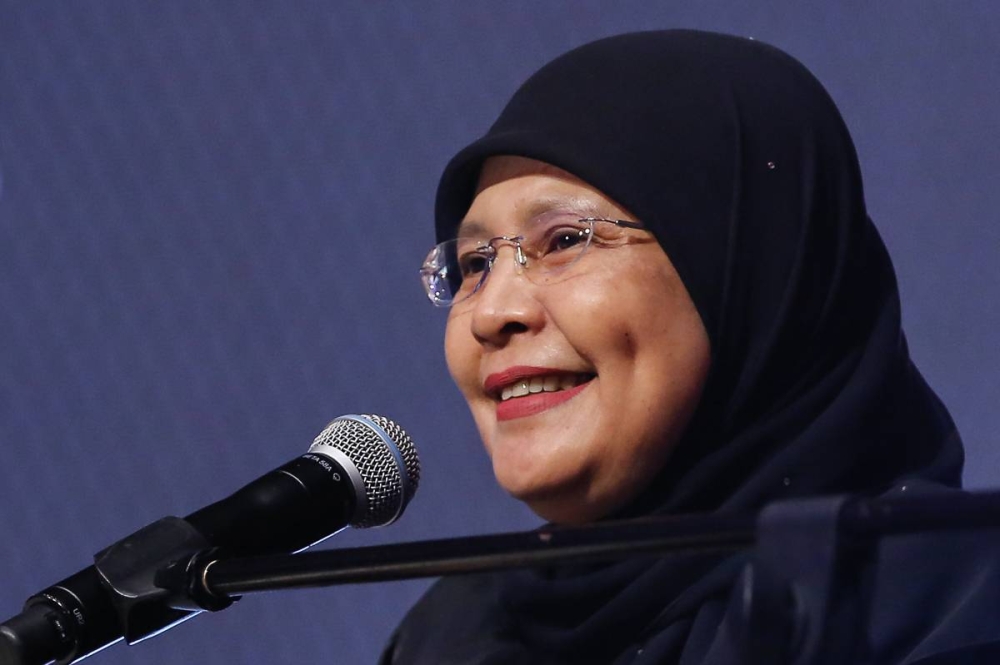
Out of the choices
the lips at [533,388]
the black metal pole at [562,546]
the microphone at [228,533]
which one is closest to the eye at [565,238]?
the lips at [533,388]

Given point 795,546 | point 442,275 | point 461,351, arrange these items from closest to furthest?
point 795,546
point 461,351
point 442,275

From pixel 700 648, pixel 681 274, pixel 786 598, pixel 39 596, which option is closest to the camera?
pixel 786 598

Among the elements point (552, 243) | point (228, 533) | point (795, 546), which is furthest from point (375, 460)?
point (795, 546)

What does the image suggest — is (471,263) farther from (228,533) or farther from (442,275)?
(228,533)

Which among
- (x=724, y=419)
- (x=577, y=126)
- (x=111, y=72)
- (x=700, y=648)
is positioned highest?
(x=111, y=72)

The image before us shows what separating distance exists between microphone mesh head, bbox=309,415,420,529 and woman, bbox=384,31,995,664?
0.11 m

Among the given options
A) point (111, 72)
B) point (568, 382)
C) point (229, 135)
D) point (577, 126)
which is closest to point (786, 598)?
point (568, 382)

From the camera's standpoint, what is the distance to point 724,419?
118 cm

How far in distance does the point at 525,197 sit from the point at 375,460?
0.29 metres

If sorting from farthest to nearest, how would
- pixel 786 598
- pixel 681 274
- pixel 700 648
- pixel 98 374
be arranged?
1. pixel 98 374
2. pixel 681 274
3. pixel 700 648
4. pixel 786 598

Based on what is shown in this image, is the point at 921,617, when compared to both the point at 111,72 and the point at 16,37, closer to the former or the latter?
the point at 111,72

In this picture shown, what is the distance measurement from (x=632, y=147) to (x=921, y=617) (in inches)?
18.3

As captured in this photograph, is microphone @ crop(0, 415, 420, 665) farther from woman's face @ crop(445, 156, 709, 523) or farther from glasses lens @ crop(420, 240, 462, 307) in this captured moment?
glasses lens @ crop(420, 240, 462, 307)

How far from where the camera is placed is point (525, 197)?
4.05 ft
